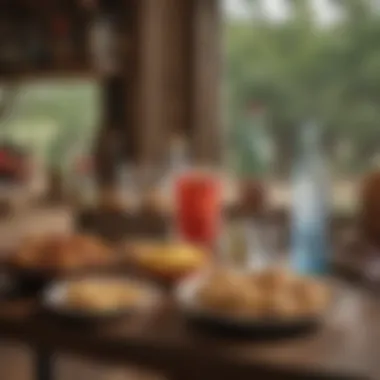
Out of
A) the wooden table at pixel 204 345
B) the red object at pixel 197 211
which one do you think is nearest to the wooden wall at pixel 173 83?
the red object at pixel 197 211

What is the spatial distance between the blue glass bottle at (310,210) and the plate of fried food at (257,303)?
255 mm

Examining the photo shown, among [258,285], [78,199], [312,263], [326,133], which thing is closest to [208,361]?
[258,285]

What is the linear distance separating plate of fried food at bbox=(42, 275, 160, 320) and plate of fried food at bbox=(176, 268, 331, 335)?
75mm

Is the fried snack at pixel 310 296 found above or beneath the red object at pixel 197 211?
beneath

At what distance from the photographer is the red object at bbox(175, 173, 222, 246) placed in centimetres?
228

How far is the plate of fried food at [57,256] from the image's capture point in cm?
188

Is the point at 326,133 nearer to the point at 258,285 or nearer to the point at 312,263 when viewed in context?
the point at 312,263

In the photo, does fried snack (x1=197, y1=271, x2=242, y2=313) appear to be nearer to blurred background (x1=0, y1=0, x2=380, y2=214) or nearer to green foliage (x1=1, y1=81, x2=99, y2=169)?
blurred background (x1=0, y1=0, x2=380, y2=214)

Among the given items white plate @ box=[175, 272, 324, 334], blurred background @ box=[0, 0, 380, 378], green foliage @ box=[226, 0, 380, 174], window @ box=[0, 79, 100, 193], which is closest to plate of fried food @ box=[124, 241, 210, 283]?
white plate @ box=[175, 272, 324, 334]

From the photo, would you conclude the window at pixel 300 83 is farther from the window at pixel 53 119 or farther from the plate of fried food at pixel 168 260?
the plate of fried food at pixel 168 260

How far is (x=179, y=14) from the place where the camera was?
3967 millimetres

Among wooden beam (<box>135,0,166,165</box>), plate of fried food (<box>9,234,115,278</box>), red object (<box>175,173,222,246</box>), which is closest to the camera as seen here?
plate of fried food (<box>9,234,115,278</box>)

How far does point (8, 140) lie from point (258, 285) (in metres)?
2.67

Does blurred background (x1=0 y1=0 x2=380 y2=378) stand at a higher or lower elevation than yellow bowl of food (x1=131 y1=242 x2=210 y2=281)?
higher
